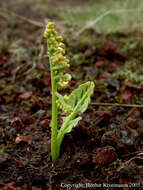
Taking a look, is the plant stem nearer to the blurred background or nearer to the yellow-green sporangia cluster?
the yellow-green sporangia cluster

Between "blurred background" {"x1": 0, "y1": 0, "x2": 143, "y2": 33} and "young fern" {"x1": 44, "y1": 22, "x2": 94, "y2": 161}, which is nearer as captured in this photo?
"young fern" {"x1": 44, "y1": 22, "x2": 94, "y2": 161}

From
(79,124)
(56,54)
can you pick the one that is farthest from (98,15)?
(56,54)

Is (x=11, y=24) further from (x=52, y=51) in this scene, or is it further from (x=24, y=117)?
(x=52, y=51)

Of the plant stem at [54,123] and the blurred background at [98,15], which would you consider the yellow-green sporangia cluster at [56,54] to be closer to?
the plant stem at [54,123]

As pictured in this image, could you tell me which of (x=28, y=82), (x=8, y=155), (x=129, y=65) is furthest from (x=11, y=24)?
(x=8, y=155)

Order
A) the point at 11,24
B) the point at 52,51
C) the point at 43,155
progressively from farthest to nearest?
the point at 11,24
the point at 43,155
the point at 52,51

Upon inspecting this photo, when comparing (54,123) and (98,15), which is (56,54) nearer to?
(54,123)

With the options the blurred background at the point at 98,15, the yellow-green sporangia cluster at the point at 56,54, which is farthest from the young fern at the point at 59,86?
the blurred background at the point at 98,15

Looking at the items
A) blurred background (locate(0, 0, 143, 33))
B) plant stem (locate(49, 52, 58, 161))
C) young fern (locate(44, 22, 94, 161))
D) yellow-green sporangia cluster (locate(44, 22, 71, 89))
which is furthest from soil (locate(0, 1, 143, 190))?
yellow-green sporangia cluster (locate(44, 22, 71, 89))
